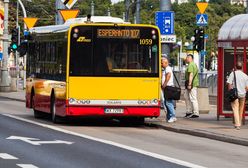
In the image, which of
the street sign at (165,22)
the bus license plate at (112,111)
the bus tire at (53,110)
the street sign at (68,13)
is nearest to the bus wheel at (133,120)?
the bus license plate at (112,111)

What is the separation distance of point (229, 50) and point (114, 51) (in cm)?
363

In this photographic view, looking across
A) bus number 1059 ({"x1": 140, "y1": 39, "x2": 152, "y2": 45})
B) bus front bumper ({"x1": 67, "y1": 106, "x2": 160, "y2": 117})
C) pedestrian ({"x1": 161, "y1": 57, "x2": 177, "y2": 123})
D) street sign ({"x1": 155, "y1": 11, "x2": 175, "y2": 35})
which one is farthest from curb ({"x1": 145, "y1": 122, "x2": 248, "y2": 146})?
street sign ({"x1": 155, "y1": 11, "x2": 175, "y2": 35})

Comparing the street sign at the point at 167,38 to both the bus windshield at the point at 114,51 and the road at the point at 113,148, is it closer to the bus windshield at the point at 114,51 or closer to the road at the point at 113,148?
the bus windshield at the point at 114,51

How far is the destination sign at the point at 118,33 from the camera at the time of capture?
2208 centimetres

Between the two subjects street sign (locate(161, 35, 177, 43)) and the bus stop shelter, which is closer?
the bus stop shelter

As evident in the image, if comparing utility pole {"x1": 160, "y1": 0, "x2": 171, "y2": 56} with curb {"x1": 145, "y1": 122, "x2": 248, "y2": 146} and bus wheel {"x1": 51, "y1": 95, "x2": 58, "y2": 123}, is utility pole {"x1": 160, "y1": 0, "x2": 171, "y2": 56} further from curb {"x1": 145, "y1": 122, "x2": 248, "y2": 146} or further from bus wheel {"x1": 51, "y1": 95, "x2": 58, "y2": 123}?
curb {"x1": 145, "y1": 122, "x2": 248, "y2": 146}

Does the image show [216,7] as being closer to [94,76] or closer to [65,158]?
[94,76]

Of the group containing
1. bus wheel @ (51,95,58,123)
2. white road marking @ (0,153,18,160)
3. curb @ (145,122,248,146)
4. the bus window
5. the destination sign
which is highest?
the destination sign

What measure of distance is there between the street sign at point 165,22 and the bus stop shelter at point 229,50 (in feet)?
9.88

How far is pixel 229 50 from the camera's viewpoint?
77.6ft

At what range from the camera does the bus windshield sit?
71.5ft

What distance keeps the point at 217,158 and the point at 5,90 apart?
35.7 metres

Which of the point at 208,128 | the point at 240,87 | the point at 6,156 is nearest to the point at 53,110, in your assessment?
the point at 208,128

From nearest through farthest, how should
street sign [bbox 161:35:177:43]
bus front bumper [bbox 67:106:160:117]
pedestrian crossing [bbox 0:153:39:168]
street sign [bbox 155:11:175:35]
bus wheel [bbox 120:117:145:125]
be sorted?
pedestrian crossing [bbox 0:153:39:168] → bus front bumper [bbox 67:106:160:117] → bus wheel [bbox 120:117:145:125] → street sign [bbox 161:35:177:43] → street sign [bbox 155:11:175:35]
